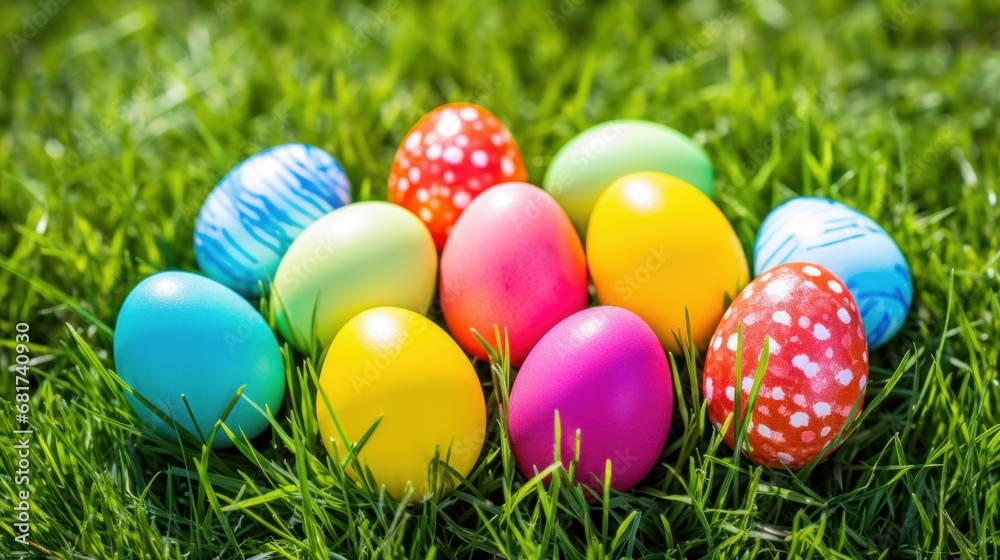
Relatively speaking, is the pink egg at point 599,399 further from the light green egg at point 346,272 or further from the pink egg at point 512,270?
the light green egg at point 346,272

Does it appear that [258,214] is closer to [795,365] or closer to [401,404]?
[401,404]

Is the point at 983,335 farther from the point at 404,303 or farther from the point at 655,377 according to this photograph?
the point at 404,303

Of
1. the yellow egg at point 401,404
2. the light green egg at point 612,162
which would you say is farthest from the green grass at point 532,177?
the light green egg at point 612,162

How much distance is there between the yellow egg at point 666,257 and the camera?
4.90ft

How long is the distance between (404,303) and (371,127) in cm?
83

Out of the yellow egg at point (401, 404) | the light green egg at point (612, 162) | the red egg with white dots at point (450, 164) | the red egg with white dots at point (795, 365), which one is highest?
the red egg with white dots at point (450, 164)

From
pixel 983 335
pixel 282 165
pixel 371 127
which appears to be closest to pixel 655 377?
pixel 983 335

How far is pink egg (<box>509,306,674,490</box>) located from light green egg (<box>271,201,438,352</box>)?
1.09 feet

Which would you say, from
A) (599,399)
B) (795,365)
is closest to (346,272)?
(599,399)

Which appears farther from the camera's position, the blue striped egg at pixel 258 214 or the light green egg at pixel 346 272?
the blue striped egg at pixel 258 214

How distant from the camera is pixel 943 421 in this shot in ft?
4.96

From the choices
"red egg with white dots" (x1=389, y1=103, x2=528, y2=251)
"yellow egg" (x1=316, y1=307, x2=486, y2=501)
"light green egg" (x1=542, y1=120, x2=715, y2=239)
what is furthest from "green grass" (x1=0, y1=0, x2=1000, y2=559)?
"red egg with white dots" (x1=389, y1=103, x2=528, y2=251)

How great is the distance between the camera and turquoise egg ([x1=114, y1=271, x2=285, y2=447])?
4.58ft

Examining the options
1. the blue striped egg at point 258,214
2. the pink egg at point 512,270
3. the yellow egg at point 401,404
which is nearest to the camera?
the yellow egg at point 401,404
